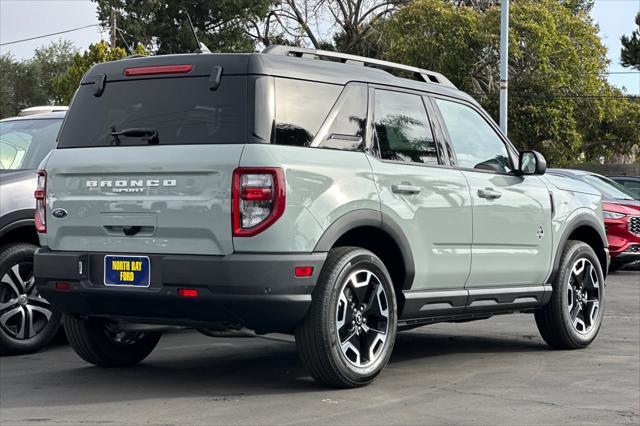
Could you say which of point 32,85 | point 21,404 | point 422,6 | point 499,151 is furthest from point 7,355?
point 32,85

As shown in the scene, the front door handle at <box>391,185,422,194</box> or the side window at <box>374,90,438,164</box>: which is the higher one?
the side window at <box>374,90,438,164</box>

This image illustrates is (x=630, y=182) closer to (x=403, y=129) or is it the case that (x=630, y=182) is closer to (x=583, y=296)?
(x=583, y=296)

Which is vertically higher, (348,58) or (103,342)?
(348,58)

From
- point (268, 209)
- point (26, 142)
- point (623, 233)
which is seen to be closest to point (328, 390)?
point (268, 209)

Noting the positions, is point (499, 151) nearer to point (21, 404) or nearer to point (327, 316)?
point (327, 316)

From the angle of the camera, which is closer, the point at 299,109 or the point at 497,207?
the point at 299,109

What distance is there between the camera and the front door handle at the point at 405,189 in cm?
689

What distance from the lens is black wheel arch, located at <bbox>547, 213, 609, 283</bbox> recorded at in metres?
8.55

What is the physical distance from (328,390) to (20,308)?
9.68 feet

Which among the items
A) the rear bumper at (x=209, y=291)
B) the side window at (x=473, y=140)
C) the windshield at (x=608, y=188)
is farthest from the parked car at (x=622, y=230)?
the rear bumper at (x=209, y=291)

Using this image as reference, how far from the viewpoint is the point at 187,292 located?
614 centimetres

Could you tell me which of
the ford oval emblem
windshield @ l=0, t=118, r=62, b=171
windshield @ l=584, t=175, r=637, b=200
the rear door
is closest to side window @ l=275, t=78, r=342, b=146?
the rear door

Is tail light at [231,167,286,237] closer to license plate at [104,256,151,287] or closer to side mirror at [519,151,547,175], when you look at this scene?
license plate at [104,256,151,287]

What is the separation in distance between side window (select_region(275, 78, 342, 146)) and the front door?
4.32ft
